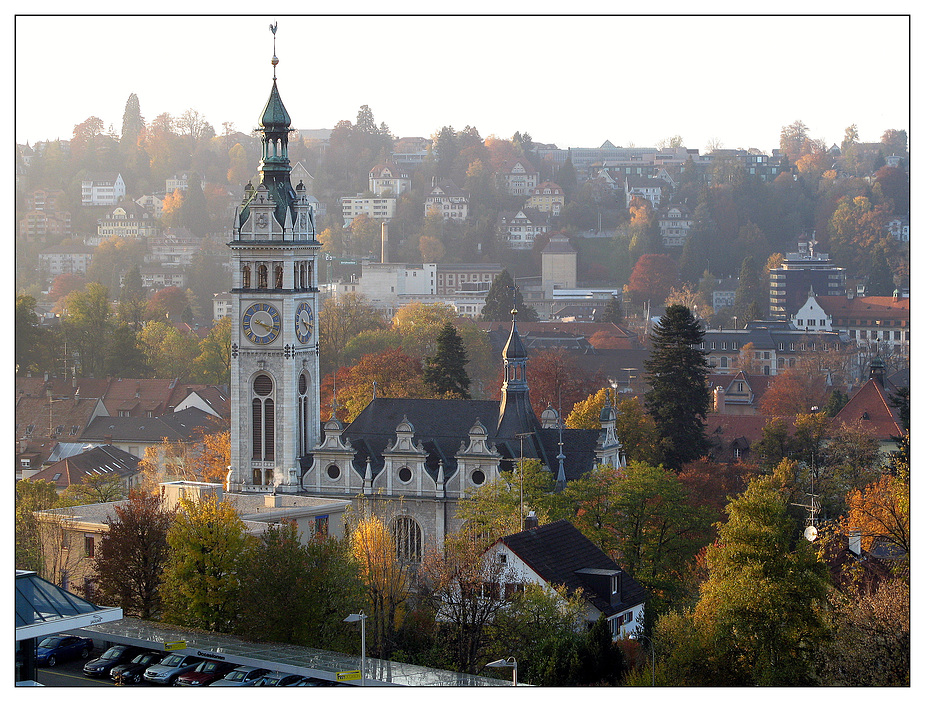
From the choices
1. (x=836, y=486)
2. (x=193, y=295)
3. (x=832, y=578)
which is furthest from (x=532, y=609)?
(x=193, y=295)

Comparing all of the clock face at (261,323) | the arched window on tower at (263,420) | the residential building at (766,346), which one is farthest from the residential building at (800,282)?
the clock face at (261,323)

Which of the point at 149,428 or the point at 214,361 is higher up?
the point at 214,361

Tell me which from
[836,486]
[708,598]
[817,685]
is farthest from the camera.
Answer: [836,486]

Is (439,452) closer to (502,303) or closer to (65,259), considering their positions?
(502,303)

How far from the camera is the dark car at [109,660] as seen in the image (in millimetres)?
42844

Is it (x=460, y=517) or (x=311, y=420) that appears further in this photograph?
(x=311, y=420)

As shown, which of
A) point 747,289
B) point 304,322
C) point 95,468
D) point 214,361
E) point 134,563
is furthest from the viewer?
point 747,289

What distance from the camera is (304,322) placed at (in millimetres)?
61094

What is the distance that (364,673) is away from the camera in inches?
1563

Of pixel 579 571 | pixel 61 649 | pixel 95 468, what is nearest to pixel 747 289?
pixel 95 468

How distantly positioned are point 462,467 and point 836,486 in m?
14.7

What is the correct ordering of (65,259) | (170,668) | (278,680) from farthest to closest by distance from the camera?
1. (65,259)
2. (170,668)
3. (278,680)

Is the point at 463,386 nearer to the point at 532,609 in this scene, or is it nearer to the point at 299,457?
the point at 299,457

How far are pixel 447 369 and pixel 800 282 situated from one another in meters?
113
